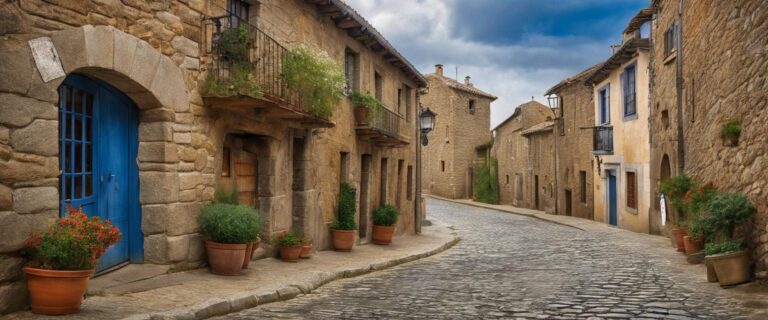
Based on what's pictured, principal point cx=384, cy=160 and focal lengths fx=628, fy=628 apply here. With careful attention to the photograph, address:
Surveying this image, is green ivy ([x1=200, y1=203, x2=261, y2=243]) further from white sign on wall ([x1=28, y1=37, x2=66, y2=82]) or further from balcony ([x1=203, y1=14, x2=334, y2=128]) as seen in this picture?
white sign on wall ([x1=28, y1=37, x2=66, y2=82])

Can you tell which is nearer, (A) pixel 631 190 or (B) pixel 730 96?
(B) pixel 730 96

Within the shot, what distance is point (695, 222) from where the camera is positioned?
34.9ft

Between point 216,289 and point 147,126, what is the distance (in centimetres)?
213

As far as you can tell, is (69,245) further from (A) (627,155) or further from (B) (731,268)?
(A) (627,155)

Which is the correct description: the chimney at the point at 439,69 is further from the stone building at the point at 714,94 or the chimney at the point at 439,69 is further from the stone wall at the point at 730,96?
the stone wall at the point at 730,96

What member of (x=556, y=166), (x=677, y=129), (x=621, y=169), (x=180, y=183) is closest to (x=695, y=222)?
(x=677, y=129)

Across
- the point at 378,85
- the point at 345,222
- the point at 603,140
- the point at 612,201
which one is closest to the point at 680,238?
the point at 345,222

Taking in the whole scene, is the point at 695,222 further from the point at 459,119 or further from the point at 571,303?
the point at 459,119

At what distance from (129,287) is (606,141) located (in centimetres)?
1896

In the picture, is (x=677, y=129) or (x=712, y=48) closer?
(x=712, y=48)

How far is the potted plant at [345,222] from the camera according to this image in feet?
42.5

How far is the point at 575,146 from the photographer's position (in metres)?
27.2

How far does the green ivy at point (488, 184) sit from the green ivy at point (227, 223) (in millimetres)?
33554

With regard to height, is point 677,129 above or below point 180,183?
above
